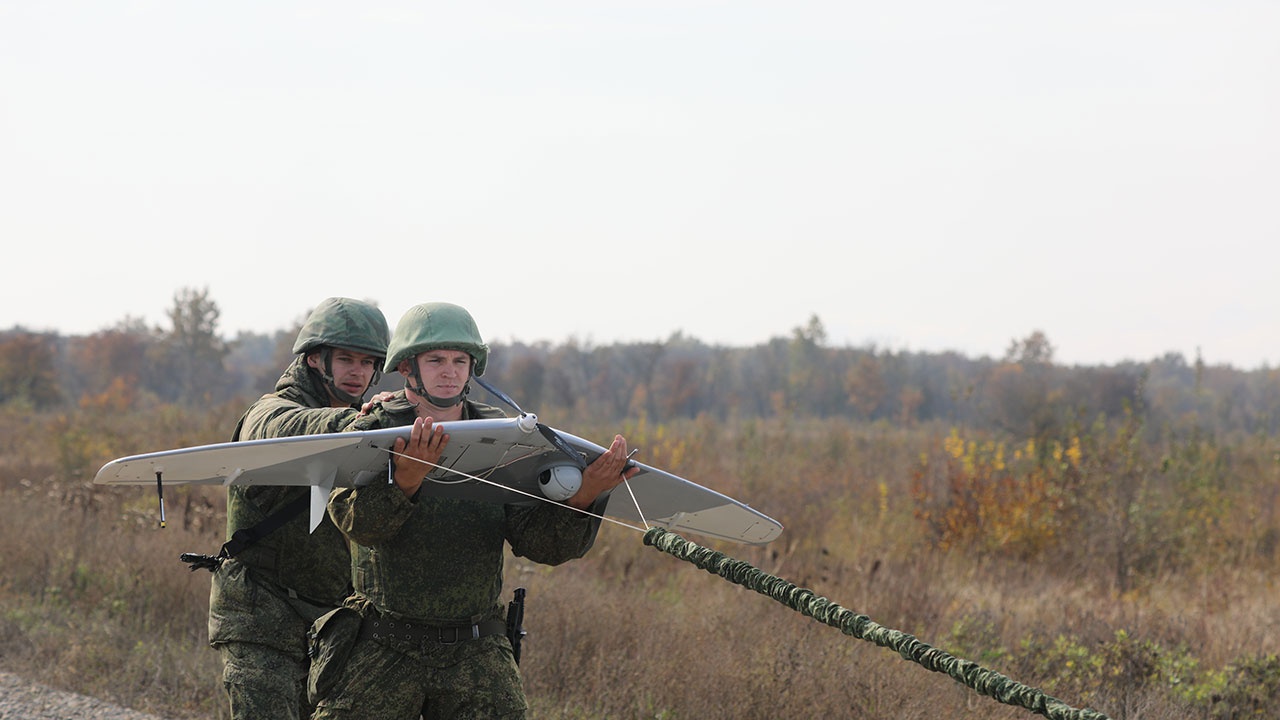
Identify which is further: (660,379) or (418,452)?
(660,379)

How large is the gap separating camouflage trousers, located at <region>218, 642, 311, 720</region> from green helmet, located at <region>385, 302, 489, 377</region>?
4.36 feet

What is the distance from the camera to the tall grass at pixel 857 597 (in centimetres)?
663

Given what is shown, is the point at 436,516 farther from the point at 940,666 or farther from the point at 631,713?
the point at 631,713

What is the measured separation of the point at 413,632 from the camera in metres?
3.57

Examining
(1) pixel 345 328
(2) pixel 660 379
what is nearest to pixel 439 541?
(1) pixel 345 328

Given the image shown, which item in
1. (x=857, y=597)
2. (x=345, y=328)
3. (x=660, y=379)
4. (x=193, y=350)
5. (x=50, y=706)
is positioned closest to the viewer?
(x=345, y=328)

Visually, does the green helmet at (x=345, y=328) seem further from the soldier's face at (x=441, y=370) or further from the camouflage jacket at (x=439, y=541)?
the soldier's face at (x=441, y=370)

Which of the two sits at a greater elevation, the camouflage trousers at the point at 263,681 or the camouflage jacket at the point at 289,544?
the camouflage jacket at the point at 289,544

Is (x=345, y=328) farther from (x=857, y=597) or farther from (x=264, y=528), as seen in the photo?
(x=857, y=597)

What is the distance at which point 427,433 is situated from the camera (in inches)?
126

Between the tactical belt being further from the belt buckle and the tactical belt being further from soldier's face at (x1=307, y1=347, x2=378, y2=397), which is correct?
soldier's face at (x1=307, y1=347, x2=378, y2=397)

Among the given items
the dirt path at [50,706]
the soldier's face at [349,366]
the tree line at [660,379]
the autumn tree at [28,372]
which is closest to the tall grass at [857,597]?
the dirt path at [50,706]

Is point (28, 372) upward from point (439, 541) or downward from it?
downward

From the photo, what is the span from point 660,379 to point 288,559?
61.3 meters
